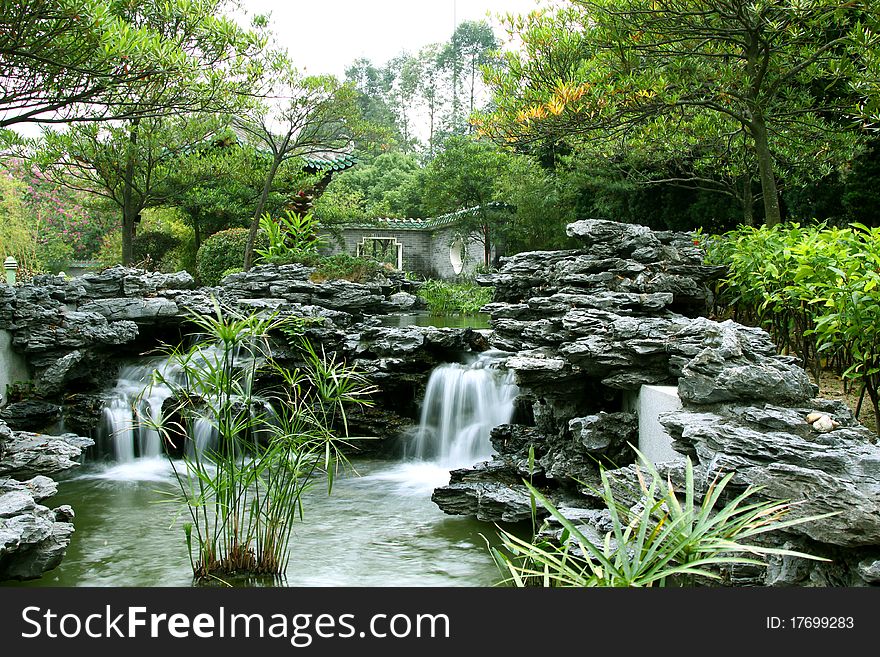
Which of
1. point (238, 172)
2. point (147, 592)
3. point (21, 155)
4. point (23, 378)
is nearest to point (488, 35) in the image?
point (238, 172)

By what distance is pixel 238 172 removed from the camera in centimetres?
1325

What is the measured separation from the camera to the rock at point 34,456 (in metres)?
4.62

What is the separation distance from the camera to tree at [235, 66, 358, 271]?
489 inches

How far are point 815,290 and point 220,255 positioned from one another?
12.3 m

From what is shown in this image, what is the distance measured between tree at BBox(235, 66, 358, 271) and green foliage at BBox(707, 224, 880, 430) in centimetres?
814

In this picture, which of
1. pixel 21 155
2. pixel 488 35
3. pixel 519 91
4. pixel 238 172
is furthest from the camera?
pixel 488 35

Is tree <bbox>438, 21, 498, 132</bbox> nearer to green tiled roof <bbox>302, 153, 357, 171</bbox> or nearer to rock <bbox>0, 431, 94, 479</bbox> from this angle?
green tiled roof <bbox>302, 153, 357, 171</bbox>

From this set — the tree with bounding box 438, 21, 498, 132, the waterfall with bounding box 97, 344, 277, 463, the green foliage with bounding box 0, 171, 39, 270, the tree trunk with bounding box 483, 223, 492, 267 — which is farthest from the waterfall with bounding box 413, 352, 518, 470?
the tree with bounding box 438, 21, 498, 132

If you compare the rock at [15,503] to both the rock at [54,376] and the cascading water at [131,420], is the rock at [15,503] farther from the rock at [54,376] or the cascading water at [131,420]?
the rock at [54,376]

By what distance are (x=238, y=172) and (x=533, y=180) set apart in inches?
228

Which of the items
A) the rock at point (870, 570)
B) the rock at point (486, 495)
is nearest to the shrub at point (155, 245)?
the rock at point (486, 495)

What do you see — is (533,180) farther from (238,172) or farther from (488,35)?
(488,35)

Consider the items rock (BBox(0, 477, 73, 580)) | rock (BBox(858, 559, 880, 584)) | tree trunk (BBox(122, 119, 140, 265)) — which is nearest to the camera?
rock (BBox(858, 559, 880, 584))

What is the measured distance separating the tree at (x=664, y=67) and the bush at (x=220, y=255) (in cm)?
858
